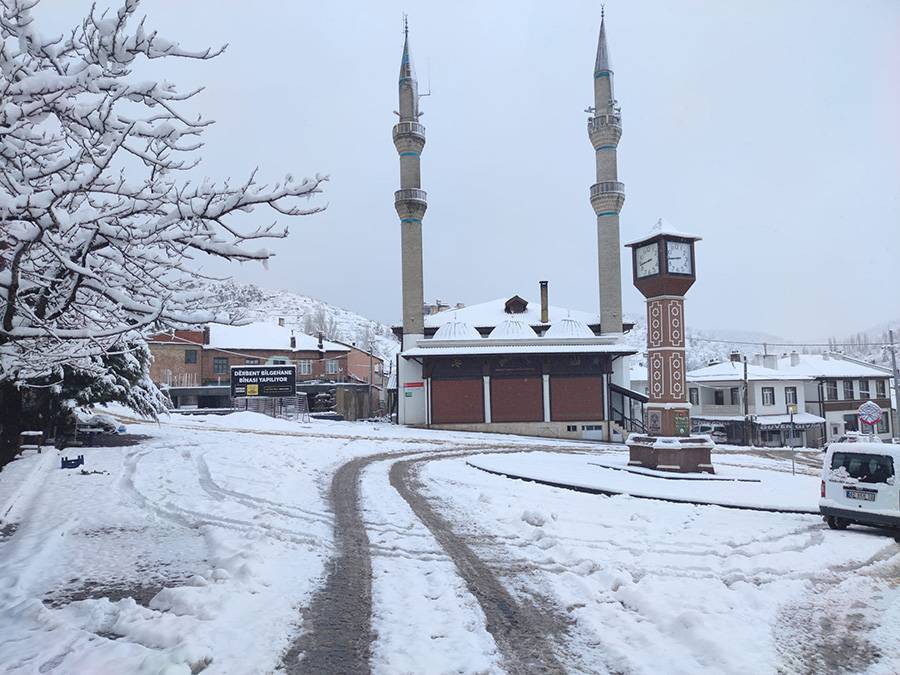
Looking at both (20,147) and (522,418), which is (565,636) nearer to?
(20,147)

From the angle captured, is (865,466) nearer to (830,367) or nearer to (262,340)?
(830,367)

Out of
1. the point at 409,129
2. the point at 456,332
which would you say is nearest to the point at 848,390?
the point at 456,332

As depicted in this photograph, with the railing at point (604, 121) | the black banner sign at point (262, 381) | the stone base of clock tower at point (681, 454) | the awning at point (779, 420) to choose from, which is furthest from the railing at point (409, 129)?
the stone base of clock tower at point (681, 454)

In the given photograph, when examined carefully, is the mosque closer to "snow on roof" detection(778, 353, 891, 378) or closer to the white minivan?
"snow on roof" detection(778, 353, 891, 378)

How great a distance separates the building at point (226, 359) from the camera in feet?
180

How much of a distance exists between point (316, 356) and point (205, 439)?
114 feet

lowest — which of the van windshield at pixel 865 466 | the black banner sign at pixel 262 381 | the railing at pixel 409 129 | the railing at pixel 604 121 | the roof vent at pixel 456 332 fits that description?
the van windshield at pixel 865 466

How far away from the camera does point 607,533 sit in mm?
10125

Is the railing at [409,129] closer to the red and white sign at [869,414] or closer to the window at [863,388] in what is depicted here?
the red and white sign at [869,414]

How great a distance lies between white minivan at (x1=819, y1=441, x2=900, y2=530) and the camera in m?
10.6

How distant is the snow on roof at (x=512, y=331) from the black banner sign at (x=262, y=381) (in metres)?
13.1

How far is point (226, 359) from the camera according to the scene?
2238 inches

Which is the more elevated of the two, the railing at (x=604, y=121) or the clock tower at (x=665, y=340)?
the railing at (x=604, y=121)

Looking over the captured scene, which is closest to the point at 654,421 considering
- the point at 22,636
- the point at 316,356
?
the point at 22,636
